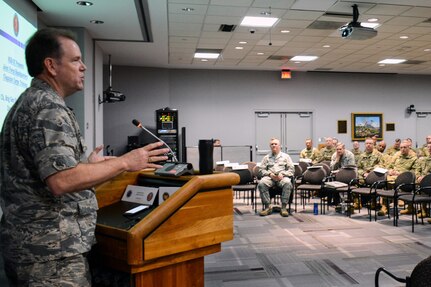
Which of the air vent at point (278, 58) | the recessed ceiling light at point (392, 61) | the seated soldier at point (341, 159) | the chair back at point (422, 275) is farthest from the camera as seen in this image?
the recessed ceiling light at point (392, 61)

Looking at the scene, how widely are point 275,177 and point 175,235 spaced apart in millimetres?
5461

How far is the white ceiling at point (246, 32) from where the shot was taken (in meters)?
6.01

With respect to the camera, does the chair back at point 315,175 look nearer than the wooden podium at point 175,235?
No

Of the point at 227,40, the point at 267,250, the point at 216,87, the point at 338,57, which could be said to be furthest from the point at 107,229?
A: the point at 216,87

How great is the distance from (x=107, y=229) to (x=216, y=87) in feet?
34.8

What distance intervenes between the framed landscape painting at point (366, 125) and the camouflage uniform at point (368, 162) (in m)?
4.54

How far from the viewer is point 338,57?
1009cm

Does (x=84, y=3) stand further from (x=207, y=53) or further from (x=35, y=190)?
(x=35, y=190)

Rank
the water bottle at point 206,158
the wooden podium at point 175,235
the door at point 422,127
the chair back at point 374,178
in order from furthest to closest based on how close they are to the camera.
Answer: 1. the door at point 422,127
2. the chair back at point 374,178
3. the water bottle at point 206,158
4. the wooden podium at point 175,235

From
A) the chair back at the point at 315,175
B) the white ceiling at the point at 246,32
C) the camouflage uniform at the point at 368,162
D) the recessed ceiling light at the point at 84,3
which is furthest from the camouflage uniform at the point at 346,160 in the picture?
the recessed ceiling light at the point at 84,3

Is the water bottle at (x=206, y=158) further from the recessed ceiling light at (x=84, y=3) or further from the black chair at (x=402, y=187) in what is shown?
the black chair at (x=402, y=187)

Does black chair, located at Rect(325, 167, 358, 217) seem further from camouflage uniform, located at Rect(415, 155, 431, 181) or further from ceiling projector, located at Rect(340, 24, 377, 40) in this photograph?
ceiling projector, located at Rect(340, 24, 377, 40)

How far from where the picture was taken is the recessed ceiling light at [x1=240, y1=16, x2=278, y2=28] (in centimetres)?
676

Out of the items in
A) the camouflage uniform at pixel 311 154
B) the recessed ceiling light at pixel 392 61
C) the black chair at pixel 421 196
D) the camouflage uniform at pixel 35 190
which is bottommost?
the black chair at pixel 421 196
